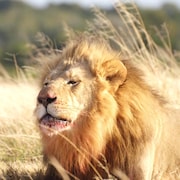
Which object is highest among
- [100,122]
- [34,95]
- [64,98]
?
[64,98]

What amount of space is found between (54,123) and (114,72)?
46cm

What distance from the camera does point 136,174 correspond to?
147 inches

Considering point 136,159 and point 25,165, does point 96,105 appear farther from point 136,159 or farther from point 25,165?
point 25,165

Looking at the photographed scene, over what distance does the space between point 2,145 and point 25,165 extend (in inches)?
21.8

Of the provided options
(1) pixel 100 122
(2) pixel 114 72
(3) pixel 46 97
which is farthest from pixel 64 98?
(2) pixel 114 72

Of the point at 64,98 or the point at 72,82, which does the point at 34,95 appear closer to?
the point at 72,82

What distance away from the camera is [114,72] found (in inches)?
152

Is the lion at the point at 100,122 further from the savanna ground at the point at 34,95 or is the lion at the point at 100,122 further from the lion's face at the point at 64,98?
the savanna ground at the point at 34,95

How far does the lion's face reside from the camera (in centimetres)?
363

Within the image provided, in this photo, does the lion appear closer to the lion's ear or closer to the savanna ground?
the lion's ear

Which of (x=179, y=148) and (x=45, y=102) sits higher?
(x=45, y=102)

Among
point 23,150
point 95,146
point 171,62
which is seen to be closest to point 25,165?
point 23,150

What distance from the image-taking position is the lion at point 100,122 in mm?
3705

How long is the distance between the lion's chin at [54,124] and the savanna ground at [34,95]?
460 millimetres
